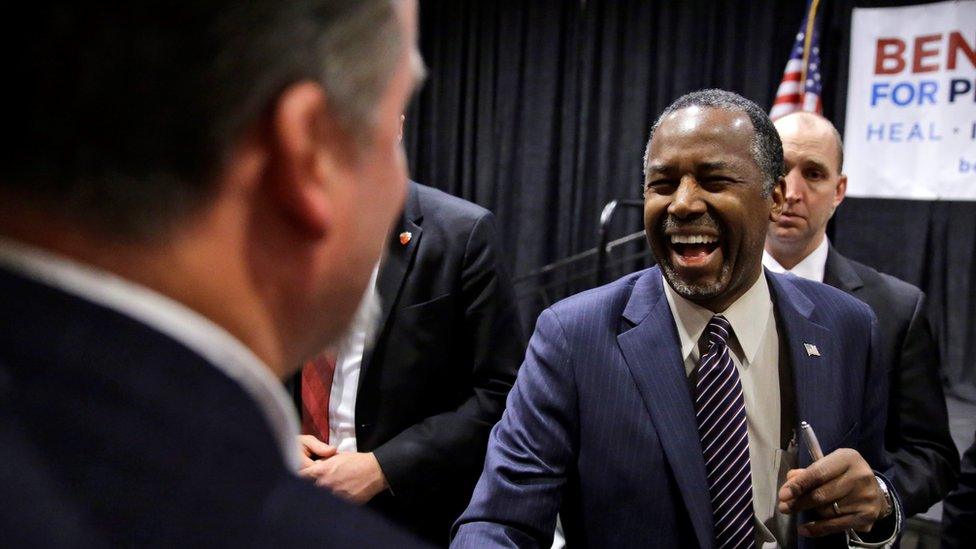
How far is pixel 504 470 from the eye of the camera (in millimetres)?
1538

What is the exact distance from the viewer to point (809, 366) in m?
1.62

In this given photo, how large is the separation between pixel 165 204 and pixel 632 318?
1.30m

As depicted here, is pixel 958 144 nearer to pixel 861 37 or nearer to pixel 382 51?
pixel 861 37

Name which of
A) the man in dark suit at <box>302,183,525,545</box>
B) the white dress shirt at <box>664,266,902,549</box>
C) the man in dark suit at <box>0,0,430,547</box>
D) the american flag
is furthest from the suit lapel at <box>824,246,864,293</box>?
the american flag

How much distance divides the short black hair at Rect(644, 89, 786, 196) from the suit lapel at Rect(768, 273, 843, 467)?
25 centimetres

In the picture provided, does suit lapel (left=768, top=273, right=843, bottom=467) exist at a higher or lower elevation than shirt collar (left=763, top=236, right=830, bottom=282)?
higher

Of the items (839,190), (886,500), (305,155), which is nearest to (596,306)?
(886,500)

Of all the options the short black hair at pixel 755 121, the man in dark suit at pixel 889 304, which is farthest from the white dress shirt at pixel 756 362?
the man in dark suit at pixel 889 304

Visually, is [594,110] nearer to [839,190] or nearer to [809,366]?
[839,190]

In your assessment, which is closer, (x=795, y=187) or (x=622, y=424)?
(x=622, y=424)

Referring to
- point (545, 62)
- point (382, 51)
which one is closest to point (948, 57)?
point (545, 62)

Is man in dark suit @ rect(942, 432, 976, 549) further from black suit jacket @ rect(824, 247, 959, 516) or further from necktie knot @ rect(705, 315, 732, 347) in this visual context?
necktie knot @ rect(705, 315, 732, 347)

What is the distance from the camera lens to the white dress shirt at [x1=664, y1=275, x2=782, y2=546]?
1.55 m

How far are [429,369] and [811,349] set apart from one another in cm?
85
